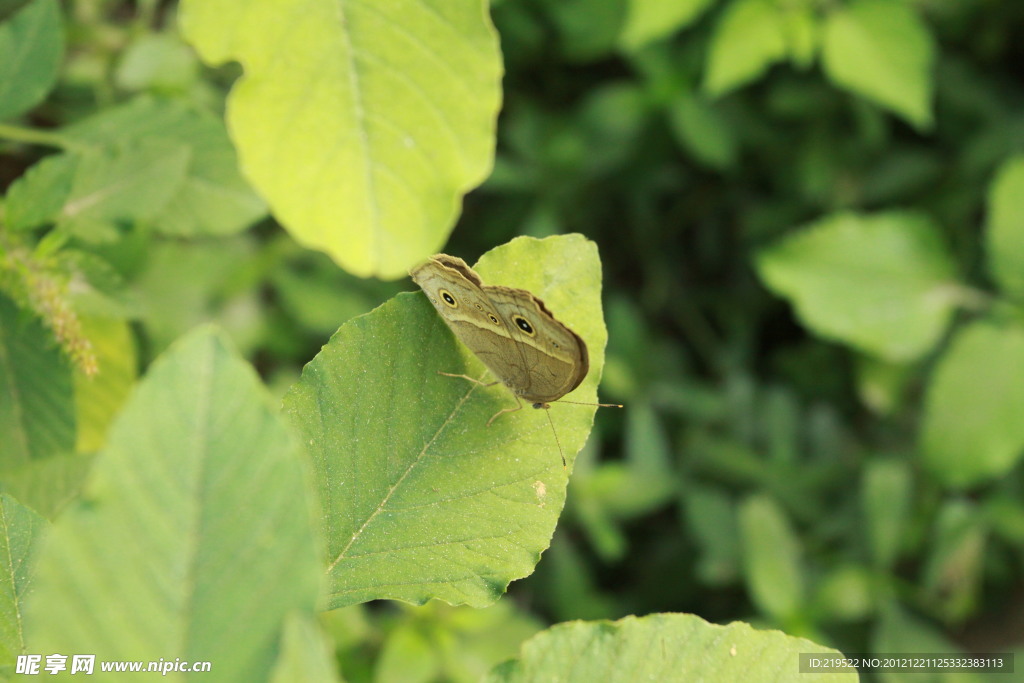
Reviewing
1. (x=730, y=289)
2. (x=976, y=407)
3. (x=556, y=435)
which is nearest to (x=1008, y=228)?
(x=976, y=407)

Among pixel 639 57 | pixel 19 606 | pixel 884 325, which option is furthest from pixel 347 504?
pixel 639 57

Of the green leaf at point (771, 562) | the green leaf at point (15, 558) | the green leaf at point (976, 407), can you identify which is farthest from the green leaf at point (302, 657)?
the green leaf at point (976, 407)

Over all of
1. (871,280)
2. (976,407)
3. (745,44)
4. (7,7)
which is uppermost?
(7,7)

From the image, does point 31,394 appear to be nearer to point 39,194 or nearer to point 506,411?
point 39,194

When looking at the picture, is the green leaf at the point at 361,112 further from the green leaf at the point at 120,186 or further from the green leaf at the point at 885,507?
the green leaf at the point at 885,507

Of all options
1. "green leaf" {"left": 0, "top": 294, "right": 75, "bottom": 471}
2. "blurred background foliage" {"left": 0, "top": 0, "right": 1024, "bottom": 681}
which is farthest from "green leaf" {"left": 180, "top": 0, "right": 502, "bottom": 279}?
"blurred background foliage" {"left": 0, "top": 0, "right": 1024, "bottom": 681}

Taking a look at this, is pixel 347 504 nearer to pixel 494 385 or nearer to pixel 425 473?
pixel 425 473

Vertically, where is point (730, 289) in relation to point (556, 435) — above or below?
below

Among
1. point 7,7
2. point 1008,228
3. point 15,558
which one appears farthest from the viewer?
point 1008,228
